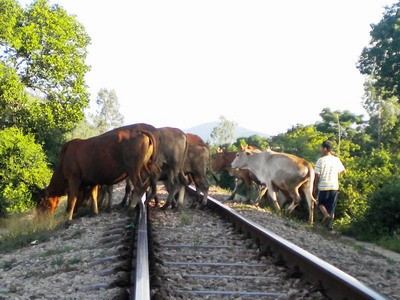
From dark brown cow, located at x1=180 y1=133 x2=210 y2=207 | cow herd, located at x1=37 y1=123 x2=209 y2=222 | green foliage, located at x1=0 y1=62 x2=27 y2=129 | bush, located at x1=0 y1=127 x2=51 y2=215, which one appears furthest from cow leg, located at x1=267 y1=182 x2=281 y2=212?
green foliage, located at x1=0 y1=62 x2=27 y2=129

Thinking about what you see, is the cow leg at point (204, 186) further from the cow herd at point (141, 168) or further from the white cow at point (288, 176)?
the white cow at point (288, 176)

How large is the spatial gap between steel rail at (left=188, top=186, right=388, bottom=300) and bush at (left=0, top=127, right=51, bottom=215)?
23455mm

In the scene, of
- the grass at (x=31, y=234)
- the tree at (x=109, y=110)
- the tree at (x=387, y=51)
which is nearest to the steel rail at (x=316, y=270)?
the grass at (x=31, y=234)

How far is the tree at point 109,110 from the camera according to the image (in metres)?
110

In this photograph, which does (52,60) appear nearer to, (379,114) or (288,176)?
(288,176)

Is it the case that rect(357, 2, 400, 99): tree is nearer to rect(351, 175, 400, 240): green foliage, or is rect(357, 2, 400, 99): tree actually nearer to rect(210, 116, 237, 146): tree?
rect(351, 175, 400, 240): green foliage

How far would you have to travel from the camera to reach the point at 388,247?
12820 millimetres

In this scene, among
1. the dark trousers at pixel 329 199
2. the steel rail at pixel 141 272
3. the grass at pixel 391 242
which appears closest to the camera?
the steel rail at pixel 141 272

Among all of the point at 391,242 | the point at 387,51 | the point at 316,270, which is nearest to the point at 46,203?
the point at 391,242

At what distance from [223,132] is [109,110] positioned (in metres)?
26.4

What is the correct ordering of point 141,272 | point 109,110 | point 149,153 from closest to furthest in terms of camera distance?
point 141,272 → point 149,153 → point 109,110

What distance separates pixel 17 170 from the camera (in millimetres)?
30969

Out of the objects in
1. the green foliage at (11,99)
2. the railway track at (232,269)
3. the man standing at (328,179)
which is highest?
the green foliage at (11,99)

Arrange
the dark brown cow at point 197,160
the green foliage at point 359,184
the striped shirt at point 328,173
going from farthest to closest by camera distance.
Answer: the green foliage at point 359,184 → the dark brown cow at point 197,160 → the striped shirt at point 328,173
